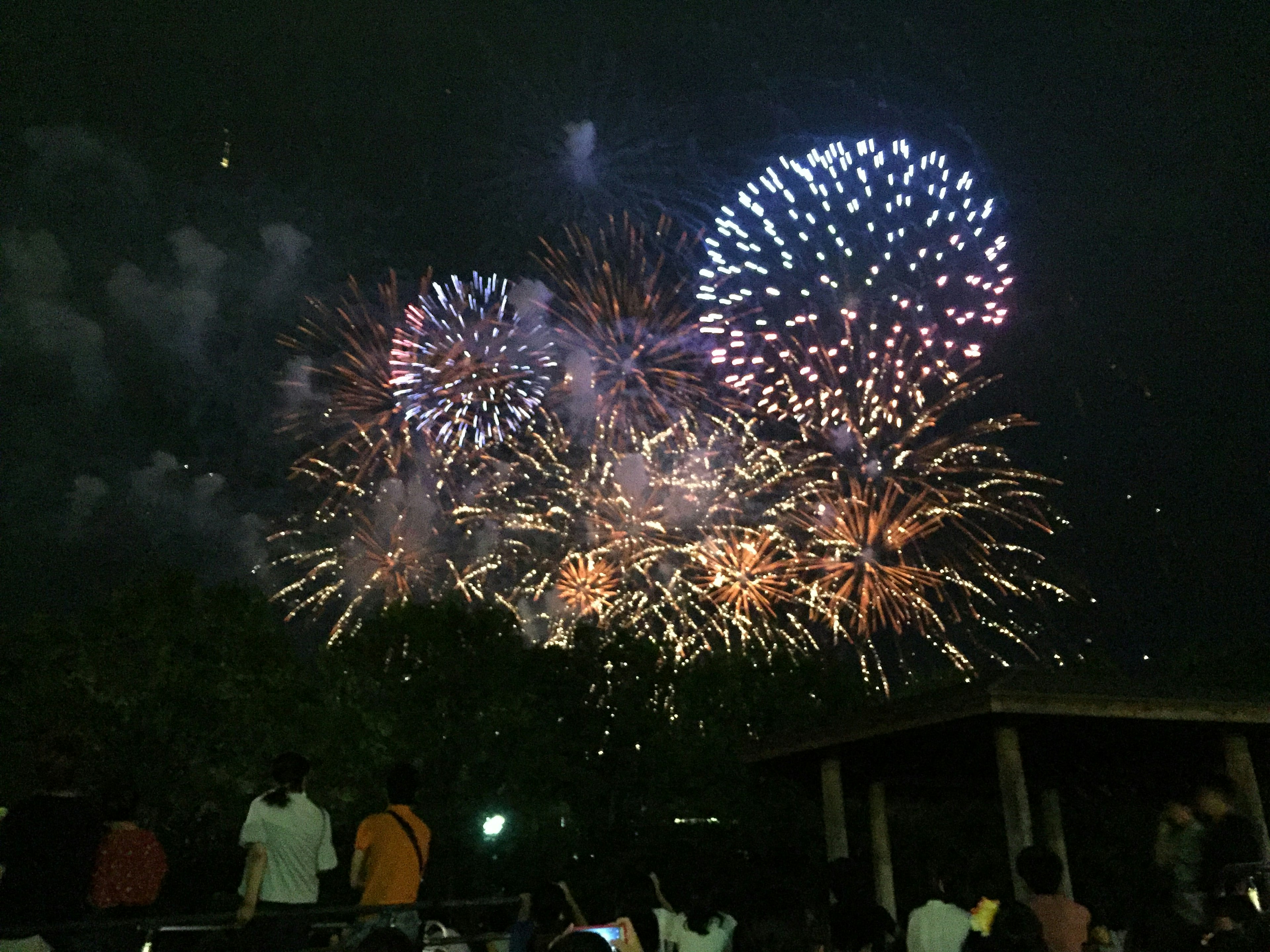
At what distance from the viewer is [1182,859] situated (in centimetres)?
770

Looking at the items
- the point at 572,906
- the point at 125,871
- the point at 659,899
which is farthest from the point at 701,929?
the point at 125,871

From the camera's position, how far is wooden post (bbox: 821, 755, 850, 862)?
14.1 metres

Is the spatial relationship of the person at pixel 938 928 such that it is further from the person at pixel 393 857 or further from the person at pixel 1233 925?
the person at pixel 393 857

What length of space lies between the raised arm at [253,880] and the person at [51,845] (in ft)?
2.27

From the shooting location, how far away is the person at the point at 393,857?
621 cm

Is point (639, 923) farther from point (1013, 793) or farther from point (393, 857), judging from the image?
point (1013, 793)

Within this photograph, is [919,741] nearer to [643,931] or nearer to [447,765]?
[643,931]

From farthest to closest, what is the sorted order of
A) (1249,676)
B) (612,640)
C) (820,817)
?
(1249,676) → (612,640) → (820,817)

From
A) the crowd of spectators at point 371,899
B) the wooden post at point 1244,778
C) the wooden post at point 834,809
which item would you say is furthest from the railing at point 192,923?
the wooden post at point 1244,778

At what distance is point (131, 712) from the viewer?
3145cm

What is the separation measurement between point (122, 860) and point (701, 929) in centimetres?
359

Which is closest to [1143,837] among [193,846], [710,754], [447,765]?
[710,754]

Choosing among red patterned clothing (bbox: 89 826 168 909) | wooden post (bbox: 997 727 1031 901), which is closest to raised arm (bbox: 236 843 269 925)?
red patterned clothing (bbox: 89 826 168 909)

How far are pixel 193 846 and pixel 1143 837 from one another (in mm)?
20208
